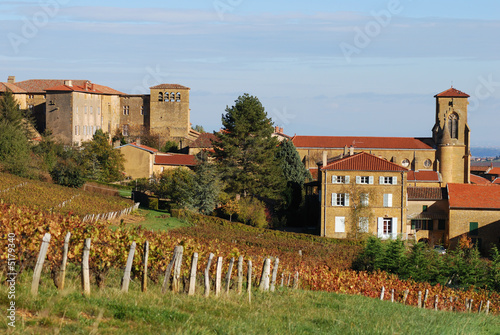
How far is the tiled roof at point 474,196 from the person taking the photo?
46.8 meters

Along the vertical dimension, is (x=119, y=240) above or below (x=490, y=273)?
above

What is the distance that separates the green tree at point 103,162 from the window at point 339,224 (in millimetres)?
23220

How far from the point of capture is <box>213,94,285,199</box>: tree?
51.6 metres

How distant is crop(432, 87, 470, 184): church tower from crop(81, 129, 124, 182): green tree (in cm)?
3906

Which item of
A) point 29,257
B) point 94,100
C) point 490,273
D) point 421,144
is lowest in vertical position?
point 490,273

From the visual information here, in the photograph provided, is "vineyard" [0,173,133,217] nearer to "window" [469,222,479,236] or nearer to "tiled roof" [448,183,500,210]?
"tiled roof" [448,183,500,210]

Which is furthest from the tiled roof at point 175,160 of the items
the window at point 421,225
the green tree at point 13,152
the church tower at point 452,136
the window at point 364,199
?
the church tower at point 452,136

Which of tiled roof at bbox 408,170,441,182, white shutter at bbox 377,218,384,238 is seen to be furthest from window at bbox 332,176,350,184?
tiled roof at bbox 408,170,441,182

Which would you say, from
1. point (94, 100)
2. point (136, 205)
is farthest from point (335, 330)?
point (94, 100)

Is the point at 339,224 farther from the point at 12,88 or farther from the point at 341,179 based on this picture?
the point at 12,88

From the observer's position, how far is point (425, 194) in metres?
49.6

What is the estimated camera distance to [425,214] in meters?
48.8

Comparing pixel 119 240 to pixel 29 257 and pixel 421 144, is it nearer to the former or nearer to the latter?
pixel 29 257

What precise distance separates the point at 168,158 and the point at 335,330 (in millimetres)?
56697
